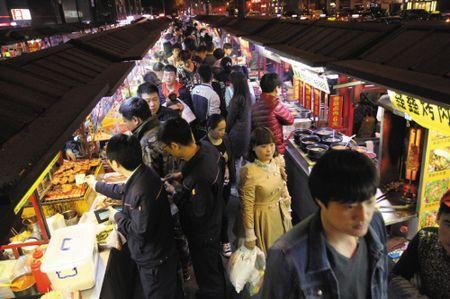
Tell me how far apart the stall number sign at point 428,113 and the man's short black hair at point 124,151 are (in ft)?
9.31

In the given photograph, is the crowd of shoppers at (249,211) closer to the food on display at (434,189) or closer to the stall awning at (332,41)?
the stall awning at (332,41)

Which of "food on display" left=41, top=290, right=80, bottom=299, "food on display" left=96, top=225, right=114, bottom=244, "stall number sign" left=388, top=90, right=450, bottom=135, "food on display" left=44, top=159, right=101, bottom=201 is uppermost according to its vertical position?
"stall number sign" left=388, top=90, right=450, bottom=135

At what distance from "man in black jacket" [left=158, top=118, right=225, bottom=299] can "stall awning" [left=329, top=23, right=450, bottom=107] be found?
177 cm

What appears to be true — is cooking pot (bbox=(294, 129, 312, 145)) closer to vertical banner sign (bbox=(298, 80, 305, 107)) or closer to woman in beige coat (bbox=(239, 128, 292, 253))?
woman in beige coat (bbox=(239, 128, 292, 253))

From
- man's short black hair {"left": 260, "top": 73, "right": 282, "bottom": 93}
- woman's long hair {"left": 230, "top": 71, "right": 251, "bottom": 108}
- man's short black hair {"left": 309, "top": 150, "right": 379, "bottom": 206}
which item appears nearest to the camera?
man's short black hair {"left": 309, "top": 150, "right": 379, "bottom": 206}

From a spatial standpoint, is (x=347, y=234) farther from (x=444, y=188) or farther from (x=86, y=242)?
(x=444, y=188)

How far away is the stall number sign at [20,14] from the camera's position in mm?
8359

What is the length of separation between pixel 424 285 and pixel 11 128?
9.93 ft

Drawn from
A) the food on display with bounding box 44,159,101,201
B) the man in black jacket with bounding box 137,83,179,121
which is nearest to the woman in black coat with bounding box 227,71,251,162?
the man in black jacket with bounding box 137,83,179,121

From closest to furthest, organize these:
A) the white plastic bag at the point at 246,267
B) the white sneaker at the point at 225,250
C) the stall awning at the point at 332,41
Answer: the stall awning at the point at 332,41, the white plastic bag at the point at 246,267, the white sneaker at the point at 225,250

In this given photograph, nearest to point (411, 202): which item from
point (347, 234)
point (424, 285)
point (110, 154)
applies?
point (424, 285)

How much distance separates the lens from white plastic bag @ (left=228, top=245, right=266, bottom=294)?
4.28 metres

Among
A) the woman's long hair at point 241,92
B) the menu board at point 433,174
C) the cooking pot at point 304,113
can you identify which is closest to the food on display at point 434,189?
the menu board at point 433,174

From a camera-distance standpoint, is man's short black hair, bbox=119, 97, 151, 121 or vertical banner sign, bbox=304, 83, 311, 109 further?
vertical banner sign, bbox=304, 83, 311, 109
